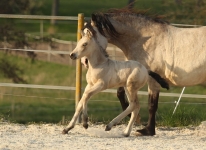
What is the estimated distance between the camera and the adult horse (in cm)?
848

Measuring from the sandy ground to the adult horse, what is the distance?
1.55 feet

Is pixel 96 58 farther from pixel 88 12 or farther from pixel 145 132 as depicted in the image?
pixel 88 12

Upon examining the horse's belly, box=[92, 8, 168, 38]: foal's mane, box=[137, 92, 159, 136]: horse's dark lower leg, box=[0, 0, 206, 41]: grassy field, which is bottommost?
box=[137, 92, 159, 136]: horse's dark lower leg

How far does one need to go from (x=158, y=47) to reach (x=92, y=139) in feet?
5.13

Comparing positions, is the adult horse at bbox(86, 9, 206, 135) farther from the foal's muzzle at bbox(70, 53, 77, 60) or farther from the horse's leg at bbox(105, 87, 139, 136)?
the foal's muzzle at bbox(70, 53, 77, 60)

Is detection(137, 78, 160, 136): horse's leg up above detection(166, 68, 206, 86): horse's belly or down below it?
below

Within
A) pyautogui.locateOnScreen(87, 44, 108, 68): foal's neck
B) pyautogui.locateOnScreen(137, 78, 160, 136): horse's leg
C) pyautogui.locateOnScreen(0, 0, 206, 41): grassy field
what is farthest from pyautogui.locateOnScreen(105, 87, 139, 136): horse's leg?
pyautogui.locateOnScreen(0, 0, 206, 41): grassy field

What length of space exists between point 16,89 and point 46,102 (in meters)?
1.02

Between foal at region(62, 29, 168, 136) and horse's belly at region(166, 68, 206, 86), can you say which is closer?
foal at region(62, 29, 168, 136)

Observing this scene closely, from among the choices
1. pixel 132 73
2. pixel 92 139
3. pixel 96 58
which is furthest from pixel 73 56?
pixel 92 139

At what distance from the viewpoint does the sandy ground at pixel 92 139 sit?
723cm

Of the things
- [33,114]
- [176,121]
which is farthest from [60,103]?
[176,121]

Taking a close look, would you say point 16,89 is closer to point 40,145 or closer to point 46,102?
point 46,102

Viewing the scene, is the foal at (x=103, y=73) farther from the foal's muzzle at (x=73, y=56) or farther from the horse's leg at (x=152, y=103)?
the horse's leg at (x=152, y=103)
